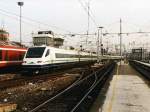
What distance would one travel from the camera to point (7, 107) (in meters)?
12.2

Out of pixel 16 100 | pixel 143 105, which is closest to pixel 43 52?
pixel 16 100

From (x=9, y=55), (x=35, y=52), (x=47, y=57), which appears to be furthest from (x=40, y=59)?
(x=9, y=55)

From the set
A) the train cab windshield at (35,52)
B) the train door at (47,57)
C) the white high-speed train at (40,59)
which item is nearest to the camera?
the white high-speed train at (40,59)

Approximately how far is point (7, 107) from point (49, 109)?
5.31ft

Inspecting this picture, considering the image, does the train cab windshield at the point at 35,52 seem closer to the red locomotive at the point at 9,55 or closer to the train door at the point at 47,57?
the train door at the point at 47,57

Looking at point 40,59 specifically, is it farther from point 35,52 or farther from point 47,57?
point 47,57

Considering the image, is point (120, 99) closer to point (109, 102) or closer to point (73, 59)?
point (109, 102)

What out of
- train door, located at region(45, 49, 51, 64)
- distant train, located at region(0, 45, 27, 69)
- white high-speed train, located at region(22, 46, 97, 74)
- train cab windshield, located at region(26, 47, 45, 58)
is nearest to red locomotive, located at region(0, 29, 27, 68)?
distant train, located at region(0, 45, 27, 69)

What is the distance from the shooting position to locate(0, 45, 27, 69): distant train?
30.4 meters

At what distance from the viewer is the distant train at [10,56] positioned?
30422 millimetres

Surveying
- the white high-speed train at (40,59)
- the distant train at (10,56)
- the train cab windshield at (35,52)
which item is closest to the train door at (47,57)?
the white high-speed train at (40,59)

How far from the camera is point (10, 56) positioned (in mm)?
32375

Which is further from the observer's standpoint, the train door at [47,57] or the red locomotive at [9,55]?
the train door at [47,57]

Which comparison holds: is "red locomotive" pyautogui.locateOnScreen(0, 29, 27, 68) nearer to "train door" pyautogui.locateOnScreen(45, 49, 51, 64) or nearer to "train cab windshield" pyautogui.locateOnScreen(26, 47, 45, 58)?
"train cab windshield" pyautogui.locateOnScreen(26, 47, 45, 58)
